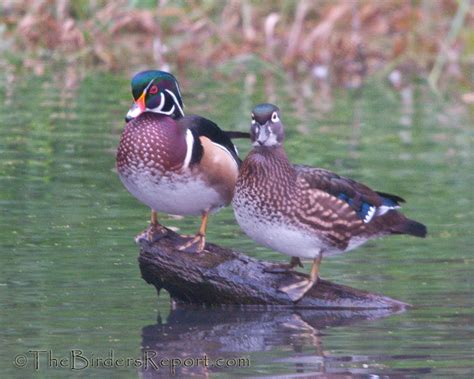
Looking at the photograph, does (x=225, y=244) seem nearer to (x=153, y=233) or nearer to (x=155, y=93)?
(x=153, y=233)

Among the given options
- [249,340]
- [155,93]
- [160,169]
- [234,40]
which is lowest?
[249,340]

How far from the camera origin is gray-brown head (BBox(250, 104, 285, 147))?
6.54 metres

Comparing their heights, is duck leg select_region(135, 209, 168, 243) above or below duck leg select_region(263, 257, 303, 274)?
above

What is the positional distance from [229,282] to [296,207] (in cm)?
54

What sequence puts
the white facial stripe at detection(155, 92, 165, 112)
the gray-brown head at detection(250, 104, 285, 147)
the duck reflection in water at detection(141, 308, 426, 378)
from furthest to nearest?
1. the white facial stripe at detection(155, 92, 165, 112)
2. the gray-brown head at detection(250, 104, 285, 147)
3. the duck reflection in water at detection(141, 308, 426, 378)

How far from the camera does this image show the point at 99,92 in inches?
598

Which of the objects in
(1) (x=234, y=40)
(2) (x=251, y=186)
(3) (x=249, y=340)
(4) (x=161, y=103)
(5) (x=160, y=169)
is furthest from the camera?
(1) (x=234, y=40)

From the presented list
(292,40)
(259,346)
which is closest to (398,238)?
(259,346)

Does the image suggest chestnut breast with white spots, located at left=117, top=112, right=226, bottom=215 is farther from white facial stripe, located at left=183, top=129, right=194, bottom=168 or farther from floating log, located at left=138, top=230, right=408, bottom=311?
floating log, located at left=138, top=230, right=408, bottom=311

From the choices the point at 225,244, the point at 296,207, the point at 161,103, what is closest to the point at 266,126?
the point at 296,207

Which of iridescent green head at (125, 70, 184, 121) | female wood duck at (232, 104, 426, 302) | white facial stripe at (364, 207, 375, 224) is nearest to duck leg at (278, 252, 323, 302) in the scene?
female wood duck at (232, 104, 426, 302)

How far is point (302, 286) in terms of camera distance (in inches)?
271

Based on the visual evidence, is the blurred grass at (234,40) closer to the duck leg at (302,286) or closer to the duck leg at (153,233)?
the duck leg at (153,233)

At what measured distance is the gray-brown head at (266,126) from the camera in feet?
21.5
